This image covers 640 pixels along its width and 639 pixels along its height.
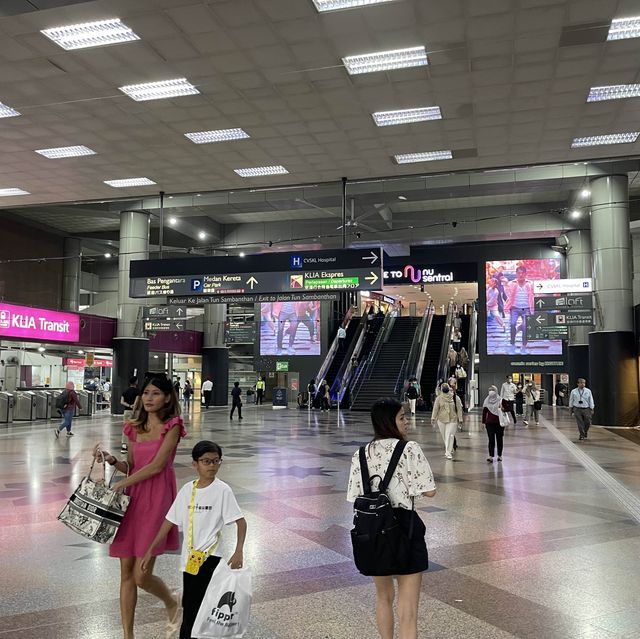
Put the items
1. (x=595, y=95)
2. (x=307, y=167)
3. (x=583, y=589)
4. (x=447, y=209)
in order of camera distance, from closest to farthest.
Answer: (x=583, y=589), (x=595, y=95), (x=307, y=167), (x=447, y=209)

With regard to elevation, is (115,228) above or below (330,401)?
above

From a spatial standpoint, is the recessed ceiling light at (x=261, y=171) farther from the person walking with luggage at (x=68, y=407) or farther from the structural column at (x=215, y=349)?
the structural column at (x=215, y=349)

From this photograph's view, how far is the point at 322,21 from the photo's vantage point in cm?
734

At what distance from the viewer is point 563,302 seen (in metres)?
20.2

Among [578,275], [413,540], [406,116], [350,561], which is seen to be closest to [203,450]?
[413,540]

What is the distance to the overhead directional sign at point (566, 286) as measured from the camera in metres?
20.1

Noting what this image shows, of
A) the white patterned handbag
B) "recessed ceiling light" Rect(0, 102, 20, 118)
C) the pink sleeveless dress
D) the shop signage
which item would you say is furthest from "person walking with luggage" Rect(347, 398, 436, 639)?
the shop signage

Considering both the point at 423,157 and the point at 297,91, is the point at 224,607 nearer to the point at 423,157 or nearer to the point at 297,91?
the point at 297,91

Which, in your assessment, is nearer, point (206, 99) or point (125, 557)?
point (125, 557)

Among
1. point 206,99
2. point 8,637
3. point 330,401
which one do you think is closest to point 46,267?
point 330,401

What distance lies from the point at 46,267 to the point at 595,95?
25389 mm

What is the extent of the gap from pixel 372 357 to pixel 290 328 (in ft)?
22.3

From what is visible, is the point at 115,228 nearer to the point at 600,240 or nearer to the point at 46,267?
the point at 46,267

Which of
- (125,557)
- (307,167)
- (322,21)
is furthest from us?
(307,167)
